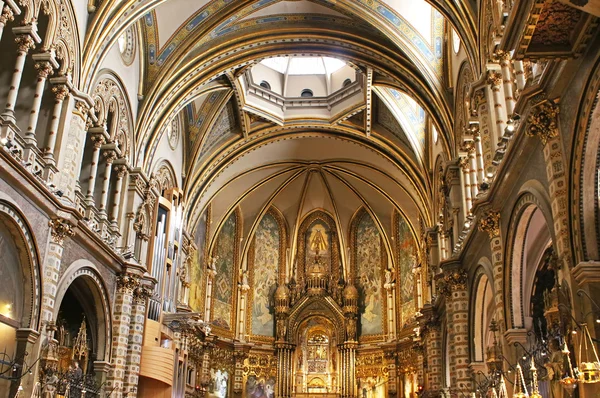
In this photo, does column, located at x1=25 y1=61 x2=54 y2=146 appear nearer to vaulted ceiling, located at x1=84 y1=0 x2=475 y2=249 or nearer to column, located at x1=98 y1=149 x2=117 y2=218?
vaulted ceiling, located at x1=84 y1=0 x2=475 y2=249

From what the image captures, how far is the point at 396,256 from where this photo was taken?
32.0m

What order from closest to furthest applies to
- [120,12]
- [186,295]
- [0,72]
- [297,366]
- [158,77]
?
[0,72] < [120,12] < [158,77] < [186,295] < [297,366]

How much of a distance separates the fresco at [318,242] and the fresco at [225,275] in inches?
151

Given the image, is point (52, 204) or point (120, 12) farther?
point (120, 12)

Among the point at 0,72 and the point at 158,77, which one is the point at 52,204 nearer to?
the point at 0,72

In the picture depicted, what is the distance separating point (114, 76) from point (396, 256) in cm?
1681

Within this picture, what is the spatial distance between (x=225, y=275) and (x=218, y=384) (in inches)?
207

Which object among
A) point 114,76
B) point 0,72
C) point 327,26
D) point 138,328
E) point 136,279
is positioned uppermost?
point 327,26

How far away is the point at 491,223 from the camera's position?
15.1 meters

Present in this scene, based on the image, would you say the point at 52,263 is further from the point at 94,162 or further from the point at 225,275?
the point at 225,275

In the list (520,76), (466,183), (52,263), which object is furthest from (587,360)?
(52,263)

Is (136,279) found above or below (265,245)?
below

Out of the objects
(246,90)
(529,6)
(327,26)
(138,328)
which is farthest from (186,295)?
(529,6)

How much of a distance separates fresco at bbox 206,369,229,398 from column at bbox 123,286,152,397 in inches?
348
